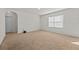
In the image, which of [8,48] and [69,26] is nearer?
[8,48]

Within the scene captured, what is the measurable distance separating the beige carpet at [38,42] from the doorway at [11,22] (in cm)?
15

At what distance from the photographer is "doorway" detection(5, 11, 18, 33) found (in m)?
2.52

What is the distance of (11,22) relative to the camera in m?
2.64

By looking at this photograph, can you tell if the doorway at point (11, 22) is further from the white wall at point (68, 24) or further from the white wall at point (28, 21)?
the white wall at point (68, 24)

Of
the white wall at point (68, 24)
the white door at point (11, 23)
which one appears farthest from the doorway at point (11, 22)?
the white wall at point (68, 24)

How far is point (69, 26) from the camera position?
2.72m

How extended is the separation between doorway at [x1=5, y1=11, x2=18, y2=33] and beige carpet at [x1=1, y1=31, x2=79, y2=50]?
5.8 inches

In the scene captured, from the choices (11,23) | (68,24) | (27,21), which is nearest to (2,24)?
(11,23)

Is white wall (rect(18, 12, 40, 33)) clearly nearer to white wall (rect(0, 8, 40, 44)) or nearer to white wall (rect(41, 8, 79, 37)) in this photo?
white wall (rect(0, 8, 40, 44))

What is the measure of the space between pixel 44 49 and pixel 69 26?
3.47ft

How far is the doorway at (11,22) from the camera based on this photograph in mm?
2524

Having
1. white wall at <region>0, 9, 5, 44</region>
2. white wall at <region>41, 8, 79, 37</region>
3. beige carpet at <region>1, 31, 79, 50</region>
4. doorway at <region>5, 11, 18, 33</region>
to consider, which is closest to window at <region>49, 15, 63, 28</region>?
white wall at <region>41, 8, 79, 37</region>
